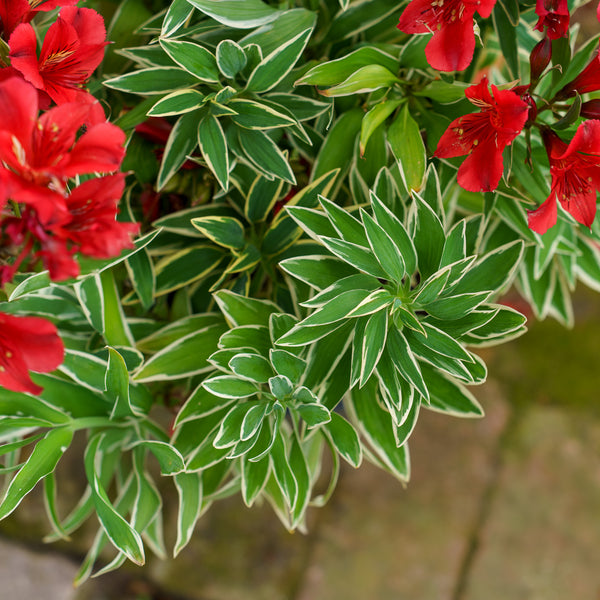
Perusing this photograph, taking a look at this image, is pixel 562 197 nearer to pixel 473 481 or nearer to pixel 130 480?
pixel 130 480

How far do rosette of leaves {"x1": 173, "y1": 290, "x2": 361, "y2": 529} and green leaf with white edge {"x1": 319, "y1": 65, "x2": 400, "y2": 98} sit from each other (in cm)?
23

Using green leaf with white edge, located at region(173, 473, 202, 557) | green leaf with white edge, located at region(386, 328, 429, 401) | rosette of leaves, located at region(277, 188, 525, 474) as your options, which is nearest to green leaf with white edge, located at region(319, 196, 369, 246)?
rosette of leaves, located at region(277, 188, 525, 474)

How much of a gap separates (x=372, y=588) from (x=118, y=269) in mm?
895

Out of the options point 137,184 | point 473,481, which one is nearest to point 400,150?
point 137,184

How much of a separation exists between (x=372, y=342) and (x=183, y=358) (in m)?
0.24

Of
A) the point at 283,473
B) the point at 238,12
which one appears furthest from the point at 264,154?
the point at 283,473

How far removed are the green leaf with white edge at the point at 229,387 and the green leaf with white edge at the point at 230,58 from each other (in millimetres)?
311

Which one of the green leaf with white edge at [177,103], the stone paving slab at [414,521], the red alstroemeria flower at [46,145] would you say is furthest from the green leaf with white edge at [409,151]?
the stone paving slab at [414,521]

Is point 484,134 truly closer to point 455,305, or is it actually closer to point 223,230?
point 455,305

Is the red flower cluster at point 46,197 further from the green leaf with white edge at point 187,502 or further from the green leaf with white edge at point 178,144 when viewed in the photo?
the green leaf with white edge at point 187,502

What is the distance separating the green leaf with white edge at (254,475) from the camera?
69cm

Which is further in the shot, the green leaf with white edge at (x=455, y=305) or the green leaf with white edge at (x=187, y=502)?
the green leaf with white edge at (x=187, y=502)

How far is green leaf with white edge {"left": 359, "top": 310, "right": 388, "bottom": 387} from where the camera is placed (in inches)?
22.8

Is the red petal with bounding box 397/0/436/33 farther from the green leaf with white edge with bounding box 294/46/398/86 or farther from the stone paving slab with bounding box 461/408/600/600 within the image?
the stone paving slab with bounding box 461/408/600/600
